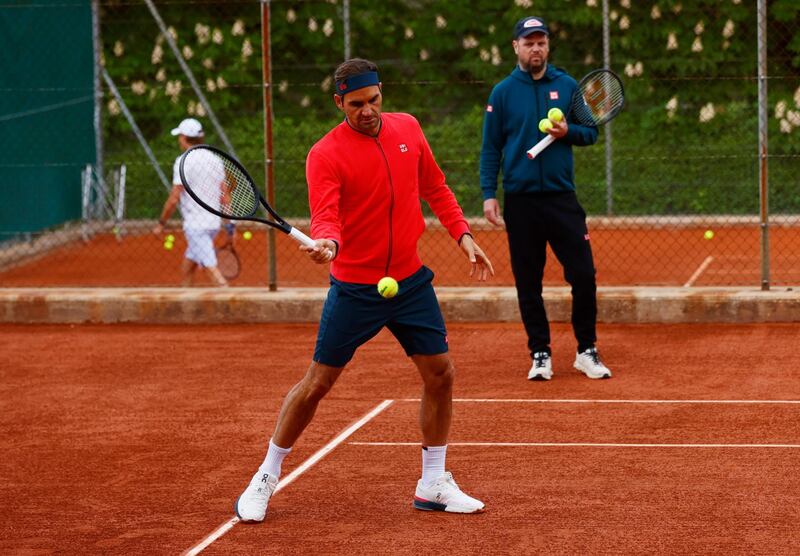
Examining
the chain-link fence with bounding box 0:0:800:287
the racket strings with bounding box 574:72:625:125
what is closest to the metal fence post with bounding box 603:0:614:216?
the chain-link fence with bounding box 0:0:800:287

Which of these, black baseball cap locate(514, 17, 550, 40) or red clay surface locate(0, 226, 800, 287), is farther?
red clay surface locate(0, 226, 800, 287)

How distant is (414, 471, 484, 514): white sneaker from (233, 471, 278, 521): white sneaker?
65 cm

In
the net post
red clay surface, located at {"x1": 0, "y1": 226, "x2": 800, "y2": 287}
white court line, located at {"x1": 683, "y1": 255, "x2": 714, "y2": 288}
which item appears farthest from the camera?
red clay surface, located at {"x1": 0, "y1": 226, "x2": 800, "y2": 287}

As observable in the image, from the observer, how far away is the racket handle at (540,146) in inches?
351

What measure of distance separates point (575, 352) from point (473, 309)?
4.68ft

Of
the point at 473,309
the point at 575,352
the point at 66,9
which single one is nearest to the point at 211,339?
the point at 473,309

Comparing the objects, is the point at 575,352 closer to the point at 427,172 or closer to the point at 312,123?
the point at 427,172

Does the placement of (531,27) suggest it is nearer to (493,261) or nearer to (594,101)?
(594,101)

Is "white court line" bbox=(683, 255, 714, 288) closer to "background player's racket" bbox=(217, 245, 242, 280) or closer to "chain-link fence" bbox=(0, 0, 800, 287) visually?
"chain-link fence" bbox=(0, 0, 800, 287)

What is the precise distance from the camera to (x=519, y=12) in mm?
18812

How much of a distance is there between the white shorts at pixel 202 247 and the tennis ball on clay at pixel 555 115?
428 cm

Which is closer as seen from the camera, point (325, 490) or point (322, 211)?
point (322, 211)

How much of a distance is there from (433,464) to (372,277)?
868mm

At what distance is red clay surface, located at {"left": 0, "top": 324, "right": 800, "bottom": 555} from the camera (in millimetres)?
6059
